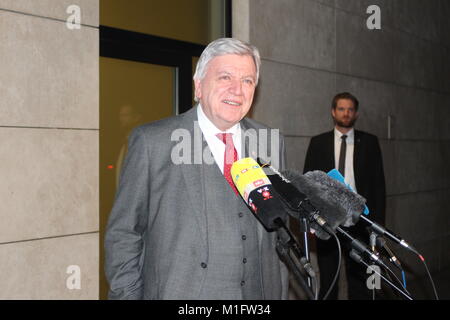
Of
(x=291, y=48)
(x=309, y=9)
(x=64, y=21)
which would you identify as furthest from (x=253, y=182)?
(x=309, y=9)

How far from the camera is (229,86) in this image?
210 cm

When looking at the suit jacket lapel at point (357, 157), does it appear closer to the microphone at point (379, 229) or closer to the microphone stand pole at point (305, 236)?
the microphone at point (379, 229)

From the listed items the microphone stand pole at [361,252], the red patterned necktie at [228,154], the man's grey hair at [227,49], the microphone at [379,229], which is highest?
the man's grey hair at [227,49]

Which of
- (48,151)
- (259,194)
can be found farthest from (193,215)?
(48,151)

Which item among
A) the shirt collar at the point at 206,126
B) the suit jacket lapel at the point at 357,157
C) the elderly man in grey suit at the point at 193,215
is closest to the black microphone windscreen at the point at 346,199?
Result: the elderly man in grey suit at the point at 193,215

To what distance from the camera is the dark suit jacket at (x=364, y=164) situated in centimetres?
470

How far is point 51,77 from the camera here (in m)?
3.35

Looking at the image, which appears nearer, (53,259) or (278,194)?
(278,194)

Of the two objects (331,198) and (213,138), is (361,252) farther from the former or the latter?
(213,138)

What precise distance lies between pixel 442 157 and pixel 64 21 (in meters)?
6.98

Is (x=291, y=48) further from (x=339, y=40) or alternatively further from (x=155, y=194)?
(x=155, y=194)

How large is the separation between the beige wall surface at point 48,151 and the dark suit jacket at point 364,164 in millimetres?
2173

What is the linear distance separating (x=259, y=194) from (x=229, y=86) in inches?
27.2

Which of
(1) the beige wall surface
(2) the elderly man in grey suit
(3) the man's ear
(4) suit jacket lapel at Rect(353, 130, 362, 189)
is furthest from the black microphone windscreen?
(4) suit jacket lapel at Rect(353, 130, 362, 189)
